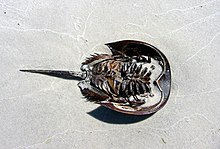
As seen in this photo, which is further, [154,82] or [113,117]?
[154,82]

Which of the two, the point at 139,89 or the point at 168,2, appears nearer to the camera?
the point at 139,89

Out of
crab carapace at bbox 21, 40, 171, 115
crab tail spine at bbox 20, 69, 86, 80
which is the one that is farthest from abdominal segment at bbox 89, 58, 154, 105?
crab tail spine at bbox 20, 69, 86, 80

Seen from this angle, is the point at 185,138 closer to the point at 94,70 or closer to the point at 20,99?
the point at 94,70

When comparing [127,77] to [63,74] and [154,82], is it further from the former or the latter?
[63,74]

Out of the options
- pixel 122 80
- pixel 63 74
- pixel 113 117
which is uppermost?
pixel 122 80

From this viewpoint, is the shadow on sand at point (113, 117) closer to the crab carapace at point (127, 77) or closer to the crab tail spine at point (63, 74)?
the crab carapace at point (127, 77)

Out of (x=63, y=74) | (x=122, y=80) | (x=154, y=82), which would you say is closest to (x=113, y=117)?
(x=122, y=80)

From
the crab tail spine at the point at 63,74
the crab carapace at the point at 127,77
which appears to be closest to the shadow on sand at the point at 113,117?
the crab carapace at the point at 127,77

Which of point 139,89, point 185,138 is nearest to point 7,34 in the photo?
point 139,89
